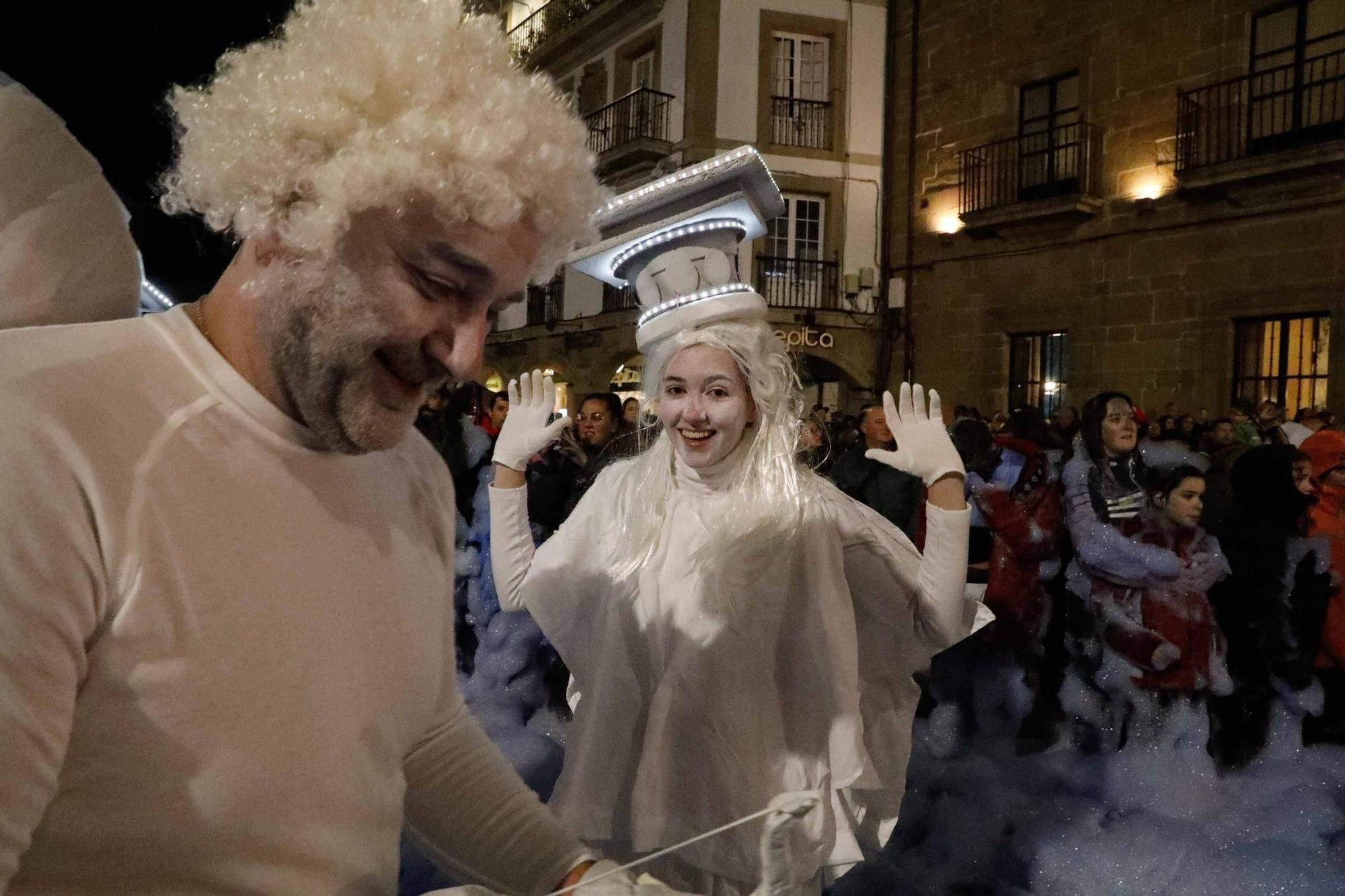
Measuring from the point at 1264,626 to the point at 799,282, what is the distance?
12.9 metres

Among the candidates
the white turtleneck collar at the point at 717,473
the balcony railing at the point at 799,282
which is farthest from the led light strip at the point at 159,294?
the balcony railing at the point at 799,282

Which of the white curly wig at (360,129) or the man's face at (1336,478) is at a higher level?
the white curly wig at (360,129)

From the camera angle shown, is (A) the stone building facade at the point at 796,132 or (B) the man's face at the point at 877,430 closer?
(B) the man's face at the point at 877,430

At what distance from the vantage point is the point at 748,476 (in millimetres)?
2424

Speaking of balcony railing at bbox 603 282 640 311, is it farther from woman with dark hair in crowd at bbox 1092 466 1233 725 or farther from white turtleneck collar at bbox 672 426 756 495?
white turtleneck collar at bbox 672 426 756 495

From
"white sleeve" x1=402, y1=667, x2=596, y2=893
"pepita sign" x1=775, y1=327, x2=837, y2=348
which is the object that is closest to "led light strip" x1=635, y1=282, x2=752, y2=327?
"white sleeve" x1=402, y1=667, x2=596, y2=893

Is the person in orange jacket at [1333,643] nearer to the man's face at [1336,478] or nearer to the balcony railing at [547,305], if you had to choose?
the man's face at [1336,478]

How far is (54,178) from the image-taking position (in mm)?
1029

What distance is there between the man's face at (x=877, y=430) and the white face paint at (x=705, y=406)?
2.86 metres

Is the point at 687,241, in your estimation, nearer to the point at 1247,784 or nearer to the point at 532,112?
the point at 532,112

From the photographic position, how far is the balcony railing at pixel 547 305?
19.0 meters

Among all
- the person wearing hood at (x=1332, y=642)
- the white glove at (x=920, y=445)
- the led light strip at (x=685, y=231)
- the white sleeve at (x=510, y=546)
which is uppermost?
the led light strip at (x=685, y=231)

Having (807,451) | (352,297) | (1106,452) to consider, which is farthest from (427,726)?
(1106,452)

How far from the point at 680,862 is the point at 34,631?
1707mm
